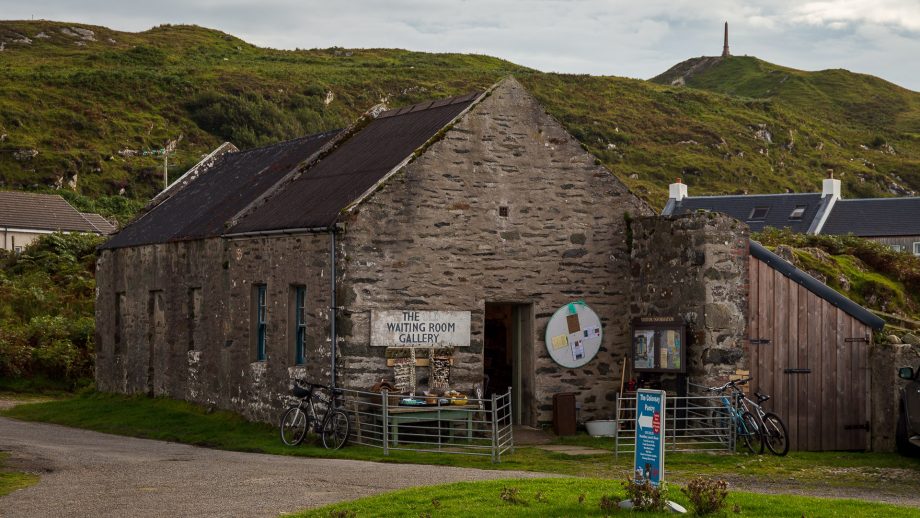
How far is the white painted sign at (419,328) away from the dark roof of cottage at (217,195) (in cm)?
528

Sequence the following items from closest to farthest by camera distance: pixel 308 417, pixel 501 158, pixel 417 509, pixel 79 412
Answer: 1. pixel 417 509
2. pixel 308 417
3. pixel 501 158
4. pixel 79 412

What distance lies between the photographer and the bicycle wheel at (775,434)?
63.4 feet

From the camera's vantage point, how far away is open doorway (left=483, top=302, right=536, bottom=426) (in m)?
22.6

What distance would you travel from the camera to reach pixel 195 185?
108ft

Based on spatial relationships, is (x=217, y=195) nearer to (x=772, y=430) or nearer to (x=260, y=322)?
(x=260, y=322)

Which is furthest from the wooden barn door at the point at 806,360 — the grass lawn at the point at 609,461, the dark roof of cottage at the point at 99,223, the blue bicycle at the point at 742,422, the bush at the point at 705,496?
the dark roof of cottage at the point at 99,223

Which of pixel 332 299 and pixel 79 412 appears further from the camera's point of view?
pixel 79 412

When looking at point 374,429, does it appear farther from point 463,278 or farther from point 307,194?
point 307,194

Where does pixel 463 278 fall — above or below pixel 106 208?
below

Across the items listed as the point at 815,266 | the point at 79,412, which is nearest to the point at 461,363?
the point at 79,412

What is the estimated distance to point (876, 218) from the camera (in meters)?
62.5

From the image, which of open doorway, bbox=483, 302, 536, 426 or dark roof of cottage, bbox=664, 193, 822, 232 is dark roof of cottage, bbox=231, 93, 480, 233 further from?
dark roof of cottage, bbox=664, 193, 822, 232

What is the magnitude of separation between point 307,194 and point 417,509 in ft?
39.7

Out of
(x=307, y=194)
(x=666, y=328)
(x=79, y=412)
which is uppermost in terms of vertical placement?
(x=307, y=194)
